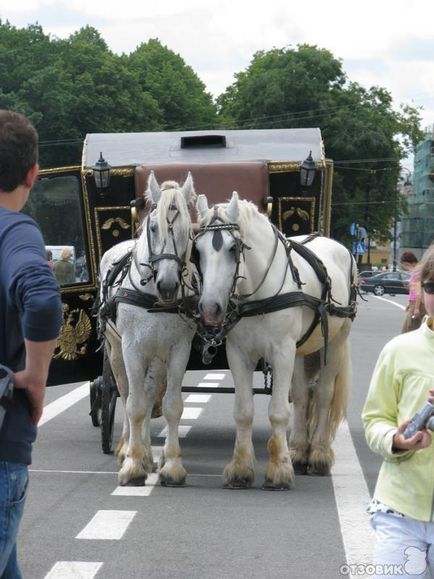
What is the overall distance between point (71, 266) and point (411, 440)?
855cm

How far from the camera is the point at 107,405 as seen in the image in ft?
36.2

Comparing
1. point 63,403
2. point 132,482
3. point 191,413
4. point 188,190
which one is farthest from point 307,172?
point 63,403

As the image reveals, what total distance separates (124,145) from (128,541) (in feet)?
20.0

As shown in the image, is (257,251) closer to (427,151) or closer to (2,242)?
(2,242)

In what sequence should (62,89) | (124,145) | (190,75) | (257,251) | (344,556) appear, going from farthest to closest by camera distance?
(190,75)
(62,89)
(124,145)
(257,251)
(344,556)

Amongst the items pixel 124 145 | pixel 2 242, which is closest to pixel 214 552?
pixel 2 242

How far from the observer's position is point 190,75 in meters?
95.4

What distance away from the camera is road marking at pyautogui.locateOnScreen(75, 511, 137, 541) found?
773 centimetres

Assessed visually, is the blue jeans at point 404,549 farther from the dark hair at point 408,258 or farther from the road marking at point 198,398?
the road marking at point 198,398

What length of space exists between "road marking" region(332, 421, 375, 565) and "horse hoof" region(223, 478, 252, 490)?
0.59 meters

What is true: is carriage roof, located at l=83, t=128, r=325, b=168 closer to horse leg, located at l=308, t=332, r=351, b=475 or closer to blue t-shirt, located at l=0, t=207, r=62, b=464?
horse leg, located at l=308, t=332, r=351, b=475

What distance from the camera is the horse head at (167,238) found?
361 inches

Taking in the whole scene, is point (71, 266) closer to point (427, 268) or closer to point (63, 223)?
point (63, 223)

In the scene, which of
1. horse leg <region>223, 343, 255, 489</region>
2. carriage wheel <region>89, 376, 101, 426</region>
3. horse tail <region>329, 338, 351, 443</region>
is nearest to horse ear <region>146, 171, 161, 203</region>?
horse leg <region>223, 343, 255, 489</region>
